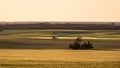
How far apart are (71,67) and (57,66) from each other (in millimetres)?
1209

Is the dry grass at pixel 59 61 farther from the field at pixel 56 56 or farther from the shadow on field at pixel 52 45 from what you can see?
the shadow on field at pixel 52 45

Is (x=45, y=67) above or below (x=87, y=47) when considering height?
above

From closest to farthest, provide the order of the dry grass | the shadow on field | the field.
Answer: the dry grass
the field
the shadow on field

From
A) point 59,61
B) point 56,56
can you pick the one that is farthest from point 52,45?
point 59,61

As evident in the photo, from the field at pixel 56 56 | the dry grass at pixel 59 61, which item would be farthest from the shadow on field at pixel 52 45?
the dry grass at pixel 59 61

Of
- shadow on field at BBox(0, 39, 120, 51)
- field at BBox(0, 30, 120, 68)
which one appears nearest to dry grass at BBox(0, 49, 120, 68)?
field at BBox(0, 30, 120, 68)

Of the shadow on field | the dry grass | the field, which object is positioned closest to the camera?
the dry grass

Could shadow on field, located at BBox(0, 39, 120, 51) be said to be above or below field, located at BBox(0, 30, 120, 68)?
below

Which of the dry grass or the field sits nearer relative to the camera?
the dry grass

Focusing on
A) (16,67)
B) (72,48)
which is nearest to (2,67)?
(16,67)

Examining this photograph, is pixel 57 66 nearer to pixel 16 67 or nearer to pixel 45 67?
pixel 45 67

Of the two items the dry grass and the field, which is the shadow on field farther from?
the dry grass

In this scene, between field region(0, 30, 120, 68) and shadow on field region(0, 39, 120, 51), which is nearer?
field region(0, 30, 120, 68)

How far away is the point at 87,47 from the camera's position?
68.4 meters
